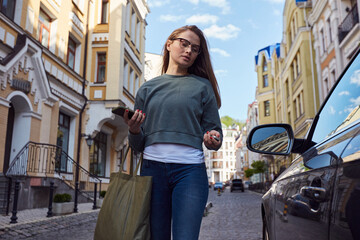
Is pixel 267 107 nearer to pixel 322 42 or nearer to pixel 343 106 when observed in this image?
pixel 322 42

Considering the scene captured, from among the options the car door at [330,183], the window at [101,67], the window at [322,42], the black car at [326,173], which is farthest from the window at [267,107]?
the car door at [330,183]

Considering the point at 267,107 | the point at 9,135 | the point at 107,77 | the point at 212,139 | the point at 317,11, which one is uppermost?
the point at 317,11

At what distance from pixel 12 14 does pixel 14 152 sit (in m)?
4.48

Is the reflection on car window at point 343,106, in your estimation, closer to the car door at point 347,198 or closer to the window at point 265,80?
the car door at point 347,198

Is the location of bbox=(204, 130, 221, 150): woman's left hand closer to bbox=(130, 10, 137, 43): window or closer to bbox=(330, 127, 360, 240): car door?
bbox=(330, 127, 360, 240): car door

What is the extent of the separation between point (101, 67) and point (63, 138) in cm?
465

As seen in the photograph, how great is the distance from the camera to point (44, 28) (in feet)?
47.3

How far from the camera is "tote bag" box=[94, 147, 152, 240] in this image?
1854 mm

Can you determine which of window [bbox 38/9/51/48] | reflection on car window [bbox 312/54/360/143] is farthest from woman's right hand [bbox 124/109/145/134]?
window [bbox 38/9/51/48]

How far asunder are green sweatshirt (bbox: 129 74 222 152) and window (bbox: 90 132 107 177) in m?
16.5

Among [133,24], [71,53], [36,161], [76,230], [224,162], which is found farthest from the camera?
[224,162]

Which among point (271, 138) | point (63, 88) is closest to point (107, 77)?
point (63, 88)

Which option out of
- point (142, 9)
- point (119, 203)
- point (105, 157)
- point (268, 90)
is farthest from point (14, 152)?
point (268, 90)

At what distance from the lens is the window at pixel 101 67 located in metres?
18.6
